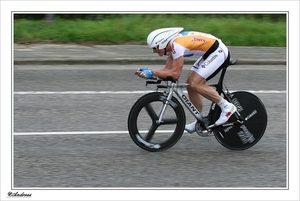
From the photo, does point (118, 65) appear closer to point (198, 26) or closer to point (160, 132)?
point (198, 26)

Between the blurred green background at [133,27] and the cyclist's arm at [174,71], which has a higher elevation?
the cyclist's arm at [174,71]

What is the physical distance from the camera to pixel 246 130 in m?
8.10

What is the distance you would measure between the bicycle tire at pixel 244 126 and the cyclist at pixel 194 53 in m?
0.18

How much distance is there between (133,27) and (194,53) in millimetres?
8780

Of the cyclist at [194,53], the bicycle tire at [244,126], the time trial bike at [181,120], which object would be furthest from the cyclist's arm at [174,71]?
the bicycle tire at [244,126]

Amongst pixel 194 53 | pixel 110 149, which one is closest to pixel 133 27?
pixel 110 149

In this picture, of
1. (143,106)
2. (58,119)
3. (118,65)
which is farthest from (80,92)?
(143,106)

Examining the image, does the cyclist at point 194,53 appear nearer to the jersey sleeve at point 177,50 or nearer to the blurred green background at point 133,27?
the jersey sleeve at point 177,50

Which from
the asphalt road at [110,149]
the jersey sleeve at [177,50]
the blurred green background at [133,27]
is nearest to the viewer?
the asphalt road at [110,149]

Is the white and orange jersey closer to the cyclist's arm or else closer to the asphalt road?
the cyclist's arm

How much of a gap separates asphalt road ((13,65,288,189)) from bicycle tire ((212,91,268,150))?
0.44ft

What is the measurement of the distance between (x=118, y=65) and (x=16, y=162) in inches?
253

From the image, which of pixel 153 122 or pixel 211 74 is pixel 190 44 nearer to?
pixel 211 74

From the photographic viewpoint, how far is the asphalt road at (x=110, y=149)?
712 centimetres
